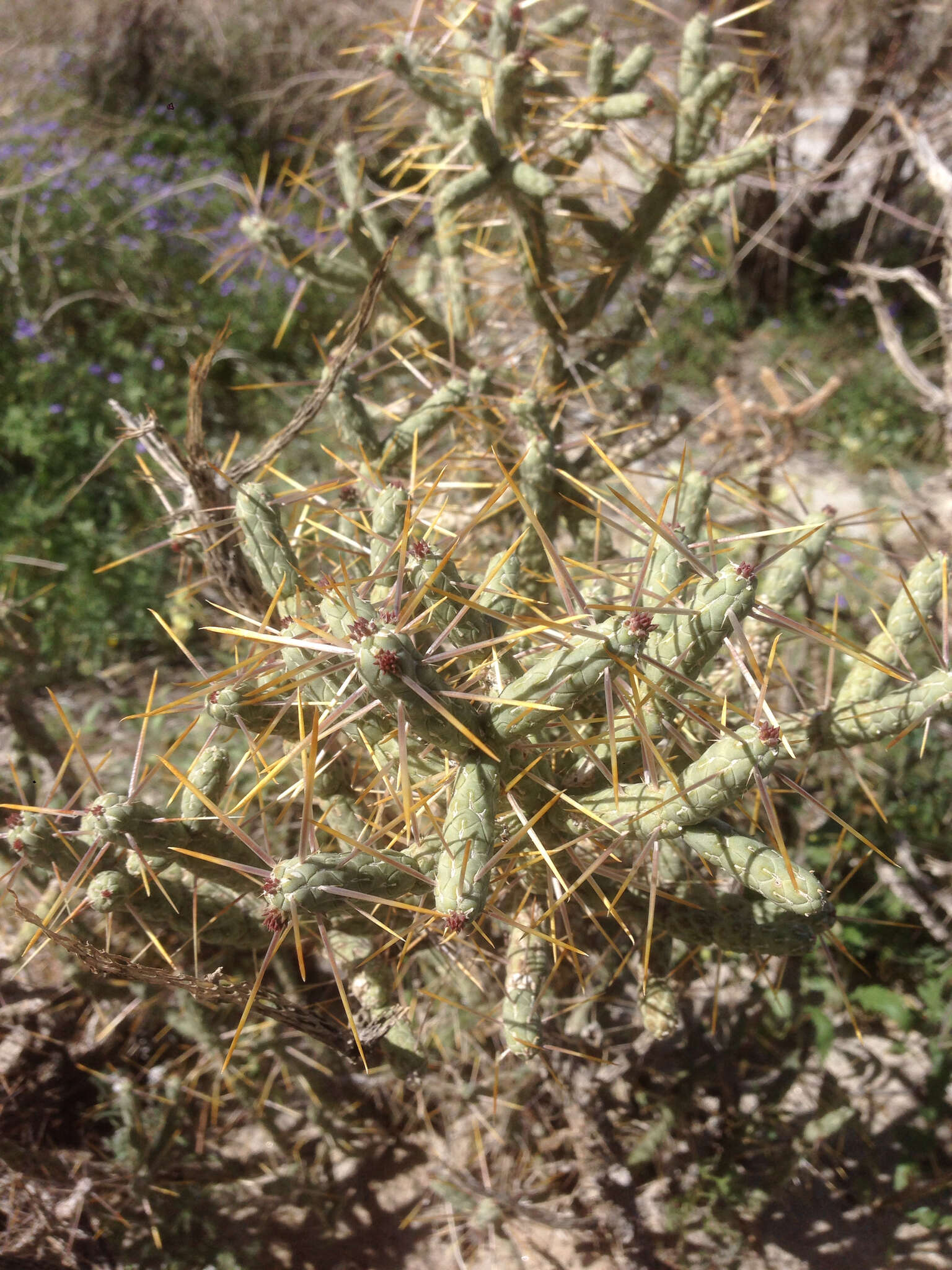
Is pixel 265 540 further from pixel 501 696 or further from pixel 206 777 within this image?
pixel 501 696

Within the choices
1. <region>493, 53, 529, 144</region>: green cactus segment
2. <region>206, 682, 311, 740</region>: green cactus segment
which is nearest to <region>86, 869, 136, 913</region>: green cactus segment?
<region>206, 682, 311, 740</region>: green cactus segment

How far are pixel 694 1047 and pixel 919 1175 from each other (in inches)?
28.2

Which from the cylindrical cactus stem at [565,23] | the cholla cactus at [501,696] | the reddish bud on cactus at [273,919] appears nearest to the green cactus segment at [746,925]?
the cholla cactus at [501,696]

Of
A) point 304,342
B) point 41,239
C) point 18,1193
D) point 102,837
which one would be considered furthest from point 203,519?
point 41,239

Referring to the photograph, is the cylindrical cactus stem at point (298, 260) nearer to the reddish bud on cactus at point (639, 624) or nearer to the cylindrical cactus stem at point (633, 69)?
the cylindrical cactus stem at point (633, 69)

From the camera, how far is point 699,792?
1.15 meters

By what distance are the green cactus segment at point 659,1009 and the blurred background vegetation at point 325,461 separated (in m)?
0.18

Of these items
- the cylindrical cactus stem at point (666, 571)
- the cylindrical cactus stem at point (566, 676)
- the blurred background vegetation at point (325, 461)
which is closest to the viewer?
the cylindrical cactus stem at point (566, 676)

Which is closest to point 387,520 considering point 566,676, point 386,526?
point 386,526

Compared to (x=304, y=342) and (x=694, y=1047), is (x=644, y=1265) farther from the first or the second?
(x=304, y=342)

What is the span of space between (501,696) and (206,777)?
21.2 inches

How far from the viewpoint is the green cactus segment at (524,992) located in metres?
1.37

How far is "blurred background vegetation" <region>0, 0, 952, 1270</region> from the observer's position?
7.49 ft

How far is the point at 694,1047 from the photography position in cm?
237
